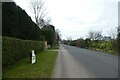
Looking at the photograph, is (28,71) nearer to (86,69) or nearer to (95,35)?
(86,69)

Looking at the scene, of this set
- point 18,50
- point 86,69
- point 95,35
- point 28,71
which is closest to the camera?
point 28,71

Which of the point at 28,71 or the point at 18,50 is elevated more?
the point at 18,50

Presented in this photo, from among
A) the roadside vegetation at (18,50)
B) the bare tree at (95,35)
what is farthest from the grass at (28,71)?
the bare tree at (95,35)

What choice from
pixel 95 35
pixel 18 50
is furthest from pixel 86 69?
pixel 95 35

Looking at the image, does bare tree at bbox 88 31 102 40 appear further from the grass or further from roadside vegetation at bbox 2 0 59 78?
the grass

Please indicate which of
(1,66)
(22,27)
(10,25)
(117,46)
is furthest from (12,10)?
(117,46)

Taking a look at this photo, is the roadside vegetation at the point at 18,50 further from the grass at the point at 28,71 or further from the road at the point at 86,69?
the road at the point at 86,69

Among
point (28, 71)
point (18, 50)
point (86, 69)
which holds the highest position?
point (18, 50)

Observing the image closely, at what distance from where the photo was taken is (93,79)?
32.0 ft

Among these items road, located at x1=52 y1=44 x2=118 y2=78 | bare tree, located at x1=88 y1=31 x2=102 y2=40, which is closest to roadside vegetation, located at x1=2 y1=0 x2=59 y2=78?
road, located at x1=52 y1=44 x2=118 y2=78

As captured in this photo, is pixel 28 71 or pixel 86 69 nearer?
pixel 28 71

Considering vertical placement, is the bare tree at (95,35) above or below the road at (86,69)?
above

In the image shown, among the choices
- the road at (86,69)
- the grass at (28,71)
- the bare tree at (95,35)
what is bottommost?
the road at (86,69)

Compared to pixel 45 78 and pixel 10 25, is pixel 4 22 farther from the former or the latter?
pixel 45 78
